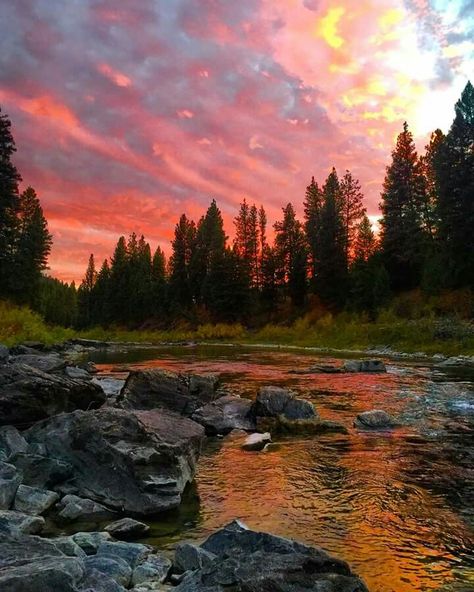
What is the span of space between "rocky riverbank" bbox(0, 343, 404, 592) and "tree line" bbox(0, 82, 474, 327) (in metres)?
44.9

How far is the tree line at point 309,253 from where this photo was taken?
59.0 meters

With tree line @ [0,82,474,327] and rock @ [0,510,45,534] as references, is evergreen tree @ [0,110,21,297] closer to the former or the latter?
tree line @ [0,82,474,327]

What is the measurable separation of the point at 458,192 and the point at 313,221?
37.9m

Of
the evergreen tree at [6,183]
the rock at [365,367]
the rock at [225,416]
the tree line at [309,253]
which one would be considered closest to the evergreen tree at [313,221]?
the tree line at [309,253]

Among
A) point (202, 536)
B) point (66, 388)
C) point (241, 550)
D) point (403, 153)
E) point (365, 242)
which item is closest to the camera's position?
point (241, 550)

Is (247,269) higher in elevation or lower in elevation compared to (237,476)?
higher

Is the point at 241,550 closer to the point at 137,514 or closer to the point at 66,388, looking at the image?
the point at 137,514

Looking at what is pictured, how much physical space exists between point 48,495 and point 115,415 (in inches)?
76.2

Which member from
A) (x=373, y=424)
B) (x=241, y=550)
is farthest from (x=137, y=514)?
(x=373, y=424)

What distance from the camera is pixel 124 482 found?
879cm

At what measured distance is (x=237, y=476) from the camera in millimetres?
10320

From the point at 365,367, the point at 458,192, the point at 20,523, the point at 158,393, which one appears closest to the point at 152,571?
the point at 20,523

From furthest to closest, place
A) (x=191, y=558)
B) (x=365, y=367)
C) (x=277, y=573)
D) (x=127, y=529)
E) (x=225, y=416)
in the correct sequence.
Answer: (x=365, y=367) < (x=225, y=416) < (x=127, y=529) < (x=191, y=558) < (x=277, y=573)

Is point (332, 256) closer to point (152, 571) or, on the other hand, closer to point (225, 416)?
point (225, 416)
